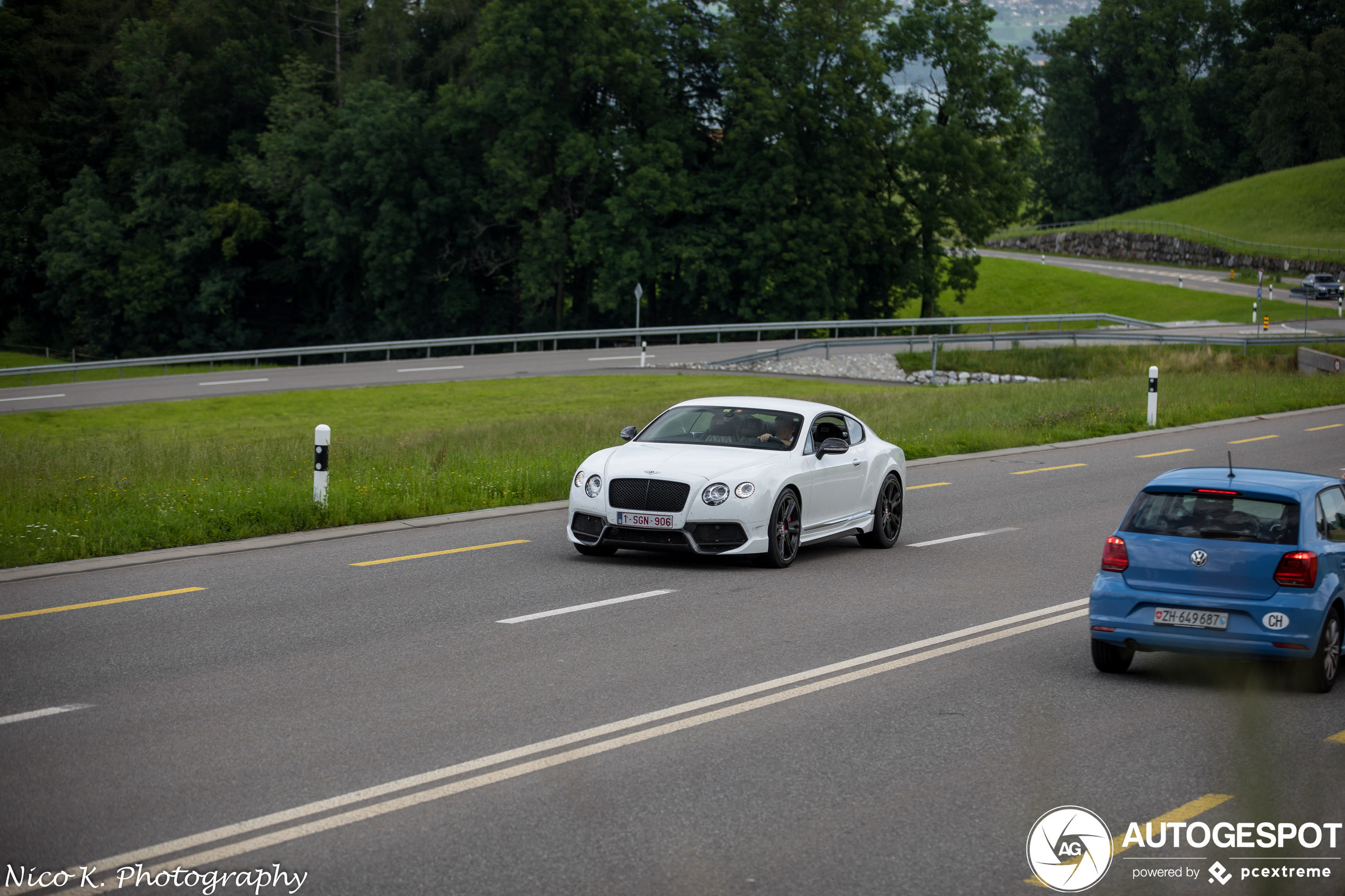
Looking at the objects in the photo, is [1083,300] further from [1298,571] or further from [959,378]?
[1298,571]

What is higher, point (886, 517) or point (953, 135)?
point (953, 135)

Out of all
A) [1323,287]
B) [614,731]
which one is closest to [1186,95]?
[1323,287]

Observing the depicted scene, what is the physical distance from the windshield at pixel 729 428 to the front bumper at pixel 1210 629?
4.92 meters

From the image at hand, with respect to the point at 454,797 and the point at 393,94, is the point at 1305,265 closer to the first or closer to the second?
the point at 393,94

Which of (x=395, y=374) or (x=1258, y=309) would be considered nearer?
(x=395, y=374)

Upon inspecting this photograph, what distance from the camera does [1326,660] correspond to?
27.0 ft

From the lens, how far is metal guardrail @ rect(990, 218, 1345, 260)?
91.5 metres

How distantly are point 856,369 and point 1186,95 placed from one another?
87041mm

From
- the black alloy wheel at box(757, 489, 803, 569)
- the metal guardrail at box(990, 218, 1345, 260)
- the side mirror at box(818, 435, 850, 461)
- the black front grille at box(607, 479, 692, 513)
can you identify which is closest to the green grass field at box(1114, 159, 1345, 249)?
the metal guardrail at box(990, 218, 1345, 260)

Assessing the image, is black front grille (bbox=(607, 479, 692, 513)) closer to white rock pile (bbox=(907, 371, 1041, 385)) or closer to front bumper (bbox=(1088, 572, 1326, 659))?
front bumper (bbox=(1088, 572, 1326, 659))

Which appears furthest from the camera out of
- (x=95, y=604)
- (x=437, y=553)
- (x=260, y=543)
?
(x=260, y=543)

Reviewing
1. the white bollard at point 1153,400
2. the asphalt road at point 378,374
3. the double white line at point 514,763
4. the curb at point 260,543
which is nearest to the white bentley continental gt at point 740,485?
the curb at point 260,543

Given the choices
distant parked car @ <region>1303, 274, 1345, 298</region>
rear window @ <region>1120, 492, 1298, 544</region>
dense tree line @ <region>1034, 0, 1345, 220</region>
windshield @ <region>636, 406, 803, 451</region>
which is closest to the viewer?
rear window @ <region>1120, 492, 1298, 544</region>

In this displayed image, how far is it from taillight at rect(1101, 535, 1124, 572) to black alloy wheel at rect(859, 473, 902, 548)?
5.27 m
